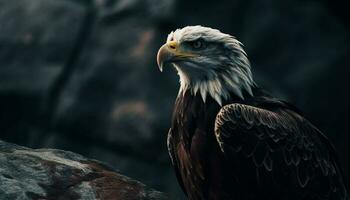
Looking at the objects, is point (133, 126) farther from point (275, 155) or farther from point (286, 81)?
point (275, 155)

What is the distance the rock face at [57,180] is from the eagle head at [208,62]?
0.91 metres

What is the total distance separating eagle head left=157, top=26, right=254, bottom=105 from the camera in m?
6.94

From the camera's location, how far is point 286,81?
38.8 feet

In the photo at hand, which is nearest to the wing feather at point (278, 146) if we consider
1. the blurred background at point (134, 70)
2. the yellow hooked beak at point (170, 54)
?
the yellow hooked beak at point (170, 54)

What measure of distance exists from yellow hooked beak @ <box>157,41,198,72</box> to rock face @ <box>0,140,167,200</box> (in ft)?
3.23

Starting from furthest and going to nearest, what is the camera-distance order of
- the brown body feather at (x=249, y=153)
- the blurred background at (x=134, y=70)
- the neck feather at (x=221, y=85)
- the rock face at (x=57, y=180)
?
1. the blurred background at (x=134, y=70)
2. the neck feather at (x=221, y=85)
3. the brown body feather at (x=249, y=153)
4. the rock face at (x=57, y=180)

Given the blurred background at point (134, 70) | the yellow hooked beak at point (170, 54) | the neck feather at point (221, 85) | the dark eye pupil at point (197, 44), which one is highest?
the dark eye pupil at point (197, 44)

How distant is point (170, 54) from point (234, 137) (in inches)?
34.4

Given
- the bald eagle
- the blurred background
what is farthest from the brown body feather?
the blurred background

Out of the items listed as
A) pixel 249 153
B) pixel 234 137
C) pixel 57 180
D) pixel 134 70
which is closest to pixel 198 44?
pixel 234 137

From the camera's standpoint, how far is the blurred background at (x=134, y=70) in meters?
11.6

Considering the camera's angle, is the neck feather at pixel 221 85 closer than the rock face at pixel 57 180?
No

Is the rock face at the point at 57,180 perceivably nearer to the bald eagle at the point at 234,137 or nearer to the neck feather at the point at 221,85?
the bald eagle at the point at 234,137

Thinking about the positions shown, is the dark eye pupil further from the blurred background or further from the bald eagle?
the blurred background
